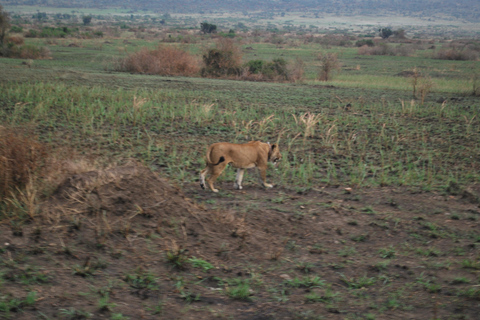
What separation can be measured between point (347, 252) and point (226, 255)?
1.45 meters

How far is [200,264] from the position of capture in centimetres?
468

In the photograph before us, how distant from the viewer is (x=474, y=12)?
171500 millimetres

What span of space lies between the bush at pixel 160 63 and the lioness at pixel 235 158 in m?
17.8

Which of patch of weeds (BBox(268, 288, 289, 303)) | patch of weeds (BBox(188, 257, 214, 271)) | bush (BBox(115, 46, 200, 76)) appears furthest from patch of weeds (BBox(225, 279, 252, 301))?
bush (BBox(115, 46, 200, 76))

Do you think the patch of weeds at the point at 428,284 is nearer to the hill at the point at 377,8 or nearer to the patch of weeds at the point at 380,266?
the patch of weeds at the point at 380,266

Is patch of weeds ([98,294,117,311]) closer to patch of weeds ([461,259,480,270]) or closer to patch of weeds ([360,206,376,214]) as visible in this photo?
patch of weeds ([461,259,480,270])

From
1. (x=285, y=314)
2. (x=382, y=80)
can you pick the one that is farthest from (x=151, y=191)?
(x=382, y=80)

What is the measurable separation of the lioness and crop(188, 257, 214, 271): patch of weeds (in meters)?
2.52

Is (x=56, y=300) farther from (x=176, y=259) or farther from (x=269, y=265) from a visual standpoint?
(x=269, y=265)

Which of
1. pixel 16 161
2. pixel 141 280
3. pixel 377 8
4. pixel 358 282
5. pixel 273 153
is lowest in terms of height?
pixel 358 282

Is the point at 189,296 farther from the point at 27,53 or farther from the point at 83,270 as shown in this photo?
the point at 27,53

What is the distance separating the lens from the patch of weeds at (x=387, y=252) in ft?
17.1

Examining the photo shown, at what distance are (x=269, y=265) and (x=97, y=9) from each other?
196 metres

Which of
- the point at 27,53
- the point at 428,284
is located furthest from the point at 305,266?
the point at 27,53
